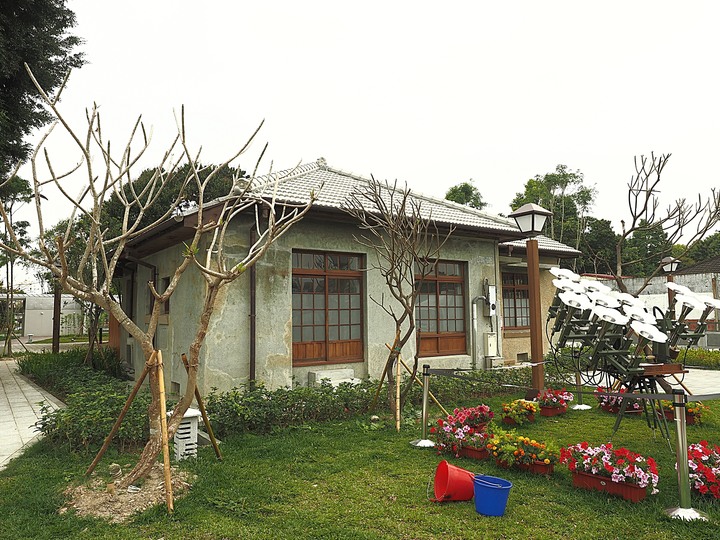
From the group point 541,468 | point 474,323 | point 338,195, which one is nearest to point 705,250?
point 474,323

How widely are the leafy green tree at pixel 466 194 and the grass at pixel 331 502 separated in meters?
31.1

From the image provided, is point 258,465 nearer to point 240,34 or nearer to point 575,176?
point 240,34

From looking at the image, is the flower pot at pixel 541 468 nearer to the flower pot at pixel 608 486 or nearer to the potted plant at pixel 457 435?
the flower pot at pixel 608 486

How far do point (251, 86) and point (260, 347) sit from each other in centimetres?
422

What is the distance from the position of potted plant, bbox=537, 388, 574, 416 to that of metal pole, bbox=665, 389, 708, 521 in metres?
4.05

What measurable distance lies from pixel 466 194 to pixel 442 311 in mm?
26303

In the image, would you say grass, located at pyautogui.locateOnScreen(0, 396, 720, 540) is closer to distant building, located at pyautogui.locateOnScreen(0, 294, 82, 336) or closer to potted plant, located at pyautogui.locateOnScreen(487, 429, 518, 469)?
potted plant, located at pyautogui.locateOnScreen(487, 429, 518, 469)

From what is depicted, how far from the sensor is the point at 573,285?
5551 mm

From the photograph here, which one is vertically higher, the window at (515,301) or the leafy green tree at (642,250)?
the leafy green tree at (642,250)

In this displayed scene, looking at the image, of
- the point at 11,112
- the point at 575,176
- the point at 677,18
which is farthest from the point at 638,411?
the point at 575,176

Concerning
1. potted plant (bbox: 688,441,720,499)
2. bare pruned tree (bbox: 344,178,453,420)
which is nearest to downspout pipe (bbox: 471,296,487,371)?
bare pruned tree (bbox: 344,178,453,420)

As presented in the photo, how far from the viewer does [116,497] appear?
452 cm

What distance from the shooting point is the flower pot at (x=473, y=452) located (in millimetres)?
5652

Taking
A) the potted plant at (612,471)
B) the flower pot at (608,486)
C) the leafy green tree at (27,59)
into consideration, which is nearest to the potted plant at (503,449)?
the potted plant at (612,471)
